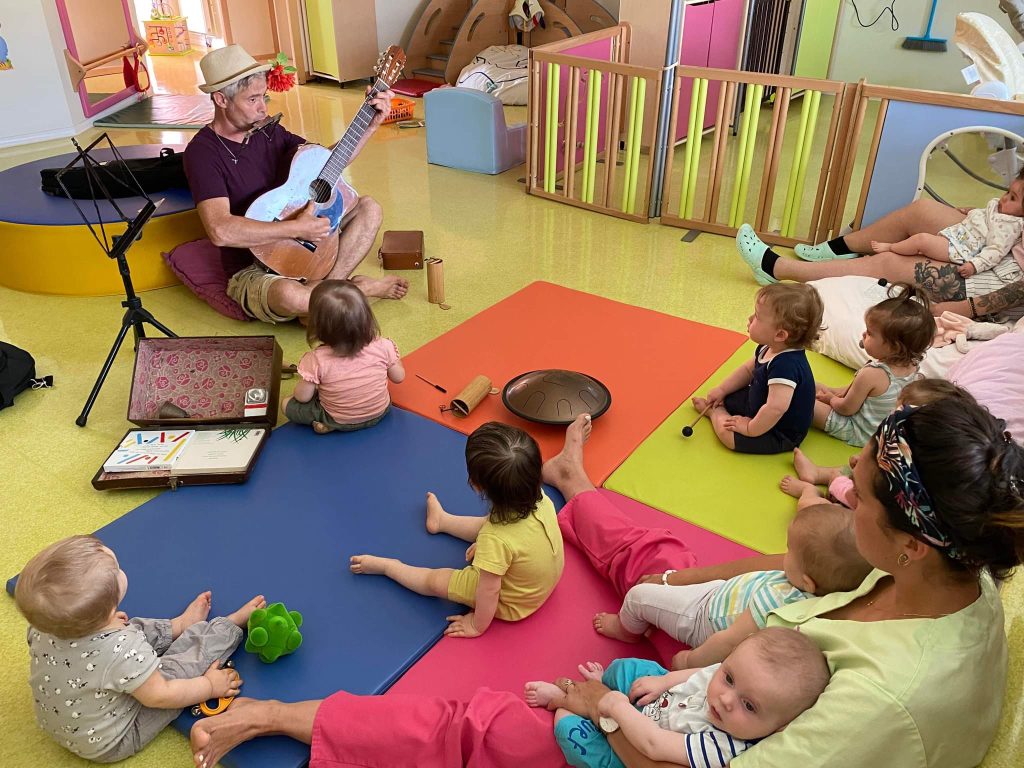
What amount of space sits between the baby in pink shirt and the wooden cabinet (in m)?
5.59

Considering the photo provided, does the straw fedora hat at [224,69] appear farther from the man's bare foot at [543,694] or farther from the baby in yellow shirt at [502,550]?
the man's bare foot at [543,694]

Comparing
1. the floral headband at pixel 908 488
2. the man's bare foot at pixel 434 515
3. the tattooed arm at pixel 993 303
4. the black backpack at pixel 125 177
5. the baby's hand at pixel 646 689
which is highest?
the floral headband at pixel 908 488

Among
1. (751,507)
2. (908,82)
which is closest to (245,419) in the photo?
(751,507)

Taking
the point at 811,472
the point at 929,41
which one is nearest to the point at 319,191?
the point at 811,472

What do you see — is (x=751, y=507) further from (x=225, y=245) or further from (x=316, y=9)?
(x=316, y=9)

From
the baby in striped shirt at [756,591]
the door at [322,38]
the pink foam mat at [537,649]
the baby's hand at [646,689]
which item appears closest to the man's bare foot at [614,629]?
the pink foam mat at [537,649]

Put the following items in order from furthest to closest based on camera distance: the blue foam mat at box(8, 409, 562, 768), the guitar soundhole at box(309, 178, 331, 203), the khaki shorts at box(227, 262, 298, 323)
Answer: the guitar soundhole at box(309, 178, 331, 203) < the khaki shorts at box(227, 262, 298, 323) < the blue foam mat at box(8, 409, 562, 768)

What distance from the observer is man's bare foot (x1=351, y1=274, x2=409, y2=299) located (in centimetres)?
376

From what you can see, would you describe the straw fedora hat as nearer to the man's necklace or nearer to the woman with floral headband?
Answer: the man's necklace

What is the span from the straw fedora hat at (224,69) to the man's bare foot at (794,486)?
2.66 metres

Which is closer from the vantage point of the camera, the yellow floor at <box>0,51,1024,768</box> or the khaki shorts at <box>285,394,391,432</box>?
the yellow floor at <box>0,51,1024,768</box>

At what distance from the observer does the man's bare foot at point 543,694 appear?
5.59ft

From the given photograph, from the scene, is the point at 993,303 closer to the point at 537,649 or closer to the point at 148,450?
the point at 537,649

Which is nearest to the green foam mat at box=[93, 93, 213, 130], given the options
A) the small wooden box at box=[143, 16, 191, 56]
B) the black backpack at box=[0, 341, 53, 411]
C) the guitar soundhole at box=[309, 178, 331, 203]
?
the small wooden box at box=[143, 16, 191, 56]
